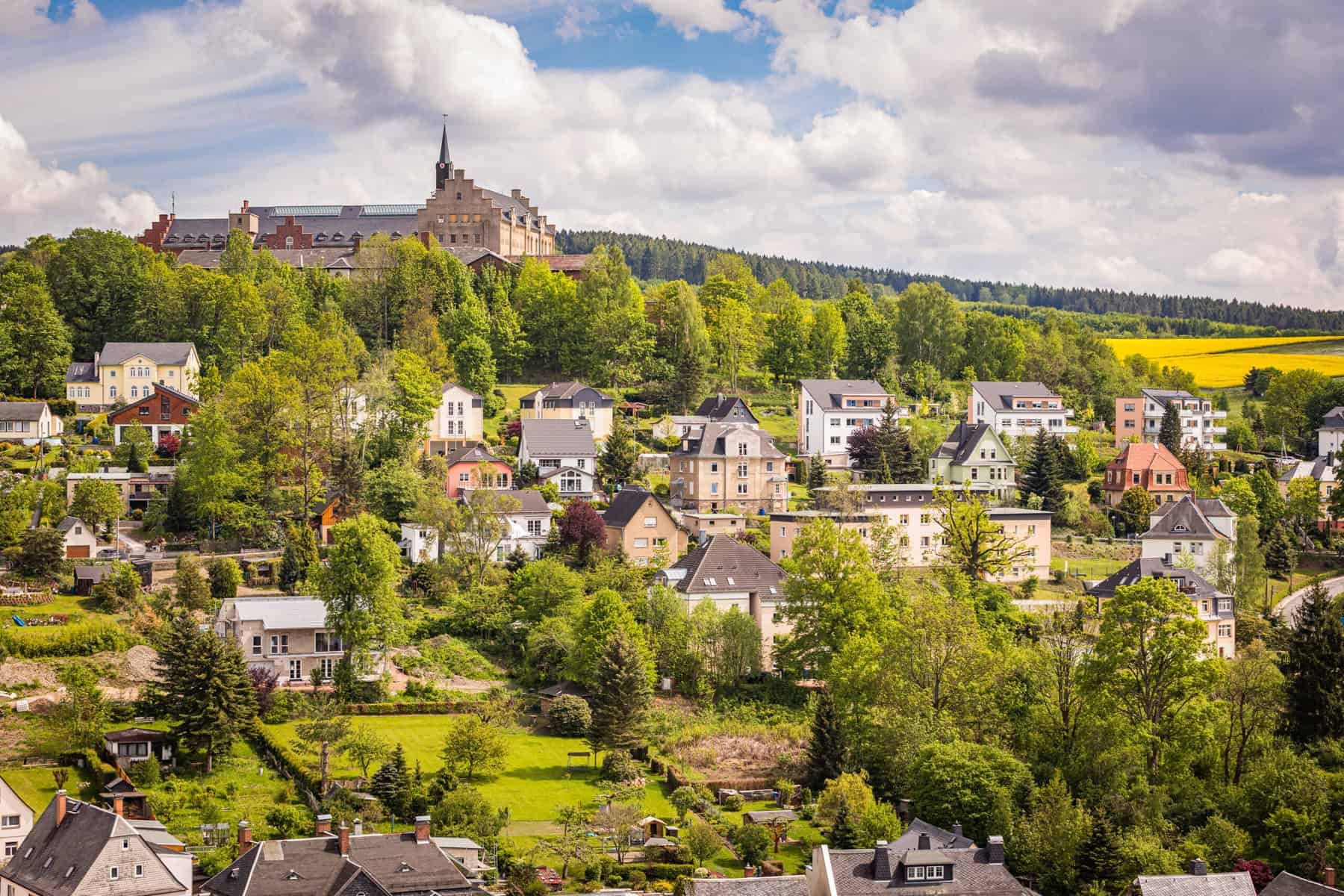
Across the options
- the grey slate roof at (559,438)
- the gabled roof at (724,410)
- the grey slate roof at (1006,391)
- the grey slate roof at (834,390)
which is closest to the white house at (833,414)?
the grey slate roof at (834,390)

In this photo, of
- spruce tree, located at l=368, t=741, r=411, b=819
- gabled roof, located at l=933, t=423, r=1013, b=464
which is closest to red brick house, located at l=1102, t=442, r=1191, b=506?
gabled roof, located at l=933, t=423, r=1013, b=464

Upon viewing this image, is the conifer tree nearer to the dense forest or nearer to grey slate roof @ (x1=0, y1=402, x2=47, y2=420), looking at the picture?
grey slate roof @ (x1=0, y1=402, x2=47, y2=420)

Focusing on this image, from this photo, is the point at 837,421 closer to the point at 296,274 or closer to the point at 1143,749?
the point at 296,274

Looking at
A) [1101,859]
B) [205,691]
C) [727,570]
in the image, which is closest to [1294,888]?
[1101,859]

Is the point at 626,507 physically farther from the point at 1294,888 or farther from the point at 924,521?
the point at 1294,888

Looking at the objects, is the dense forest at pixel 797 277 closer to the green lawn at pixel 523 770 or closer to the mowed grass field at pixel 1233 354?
the mowed grass field at pixel 1233 354

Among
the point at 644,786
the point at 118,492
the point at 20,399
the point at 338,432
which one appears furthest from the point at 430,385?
the point at 644,786
